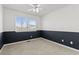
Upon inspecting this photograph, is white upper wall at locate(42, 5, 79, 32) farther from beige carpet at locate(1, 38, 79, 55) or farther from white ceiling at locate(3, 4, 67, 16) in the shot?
beige carpet at locate(1, 38, 79, 55)

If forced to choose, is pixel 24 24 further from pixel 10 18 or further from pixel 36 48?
pixel 36 48

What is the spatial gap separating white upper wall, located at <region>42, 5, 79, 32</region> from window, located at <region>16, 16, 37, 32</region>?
0.17 m

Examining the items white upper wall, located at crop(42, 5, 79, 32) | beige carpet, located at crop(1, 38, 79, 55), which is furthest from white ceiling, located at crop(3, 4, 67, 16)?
beige carpet, located at crop(1, 38, 79, 55)

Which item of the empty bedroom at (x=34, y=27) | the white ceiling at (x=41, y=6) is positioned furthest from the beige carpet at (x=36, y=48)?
the white ceiling at (x=41, y=6)

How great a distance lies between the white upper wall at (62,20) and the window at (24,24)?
168mm

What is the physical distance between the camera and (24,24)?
3.28 ft

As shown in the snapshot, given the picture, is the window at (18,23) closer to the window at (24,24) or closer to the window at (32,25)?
the window at (24,24)

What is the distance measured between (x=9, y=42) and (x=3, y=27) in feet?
0.77

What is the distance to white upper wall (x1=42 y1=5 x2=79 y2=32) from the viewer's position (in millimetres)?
1137
